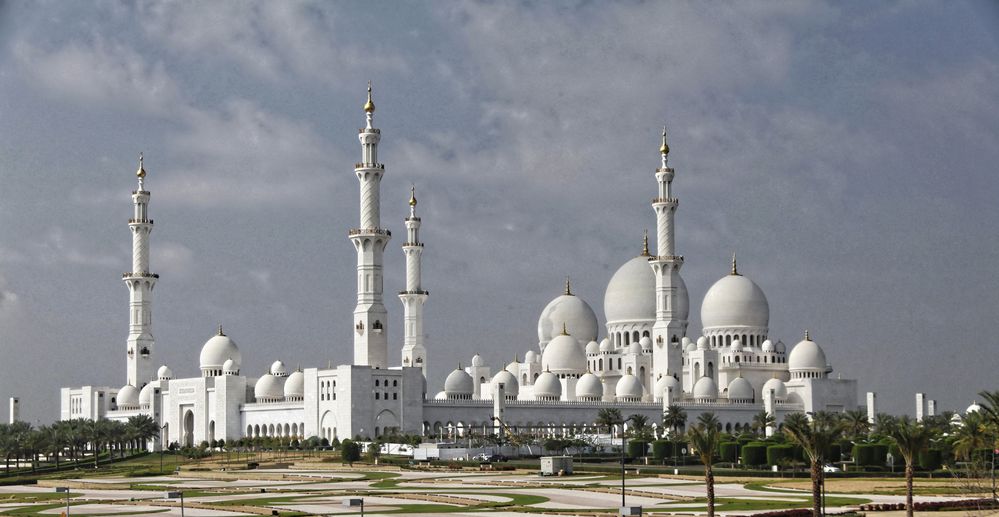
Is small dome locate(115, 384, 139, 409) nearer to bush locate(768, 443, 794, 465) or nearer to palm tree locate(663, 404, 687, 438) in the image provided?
palm tree locate(663, 404, 687, 438)

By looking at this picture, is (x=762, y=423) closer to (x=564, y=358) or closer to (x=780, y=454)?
(x=564, y=358)

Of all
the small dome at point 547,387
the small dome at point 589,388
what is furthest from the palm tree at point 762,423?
the small dome at point 547,387

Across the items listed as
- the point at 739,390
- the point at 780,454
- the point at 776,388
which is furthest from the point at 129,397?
the point at 780,454

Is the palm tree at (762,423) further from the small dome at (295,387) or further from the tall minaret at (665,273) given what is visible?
the small dome at (295,387)

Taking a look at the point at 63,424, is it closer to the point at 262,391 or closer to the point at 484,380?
the point at 262,391

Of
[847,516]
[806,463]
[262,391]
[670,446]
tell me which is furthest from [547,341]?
[847,516]

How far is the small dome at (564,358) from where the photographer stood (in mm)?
108062

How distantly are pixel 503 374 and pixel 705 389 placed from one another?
580 inches

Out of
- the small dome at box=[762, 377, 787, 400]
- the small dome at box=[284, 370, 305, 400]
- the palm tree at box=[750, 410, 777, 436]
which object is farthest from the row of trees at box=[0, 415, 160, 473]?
the small dome at box=[762, 377, 787, 400]

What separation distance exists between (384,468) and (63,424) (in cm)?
2748

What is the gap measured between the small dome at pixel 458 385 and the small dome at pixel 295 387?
388 inches

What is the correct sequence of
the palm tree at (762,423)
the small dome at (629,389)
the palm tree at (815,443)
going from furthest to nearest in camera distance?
the small dome at (629,389) → the palm tree at (762,423) → the palm tree at (815,443)

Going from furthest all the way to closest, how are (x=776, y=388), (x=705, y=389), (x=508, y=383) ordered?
(x=776, y=388)
(x=705, y=389)
(x=508, y=383)

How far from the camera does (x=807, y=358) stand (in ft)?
358
